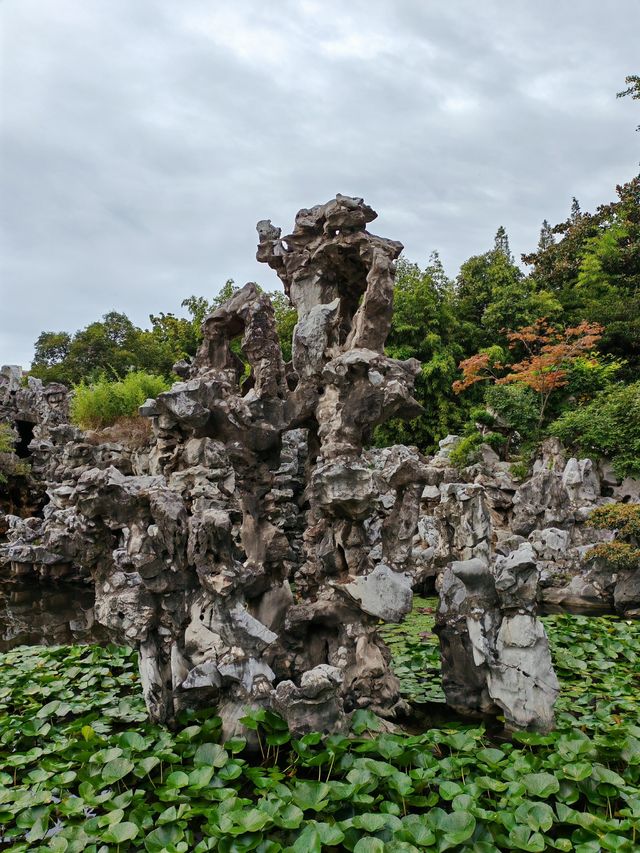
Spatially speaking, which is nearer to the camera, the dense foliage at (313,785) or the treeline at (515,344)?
the dense foliage at (313,785)

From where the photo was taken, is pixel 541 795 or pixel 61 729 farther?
pixel 61 729

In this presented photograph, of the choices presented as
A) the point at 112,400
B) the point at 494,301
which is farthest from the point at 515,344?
the point at 112,400

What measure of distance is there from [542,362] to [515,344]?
3.38m

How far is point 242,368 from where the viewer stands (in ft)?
21.3

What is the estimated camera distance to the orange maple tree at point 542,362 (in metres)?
16.4

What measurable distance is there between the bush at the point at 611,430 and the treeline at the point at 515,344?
0.10 ft

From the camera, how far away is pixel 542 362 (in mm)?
16438

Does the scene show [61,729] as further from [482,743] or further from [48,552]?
[48,552]

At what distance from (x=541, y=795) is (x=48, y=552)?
10.4m

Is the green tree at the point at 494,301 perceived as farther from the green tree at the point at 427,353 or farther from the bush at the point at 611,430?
the bush at the point at 611,430

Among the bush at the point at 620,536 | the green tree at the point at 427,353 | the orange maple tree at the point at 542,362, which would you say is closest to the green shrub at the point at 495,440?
the orange maple tree at the point at 542,362

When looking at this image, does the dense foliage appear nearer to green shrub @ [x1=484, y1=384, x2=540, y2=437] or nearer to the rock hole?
green shrub @ [x1=484, y1=384, x2=540, y2=437]

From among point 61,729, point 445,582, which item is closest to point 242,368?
point 445,582

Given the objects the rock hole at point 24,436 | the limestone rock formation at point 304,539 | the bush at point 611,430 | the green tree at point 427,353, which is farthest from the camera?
the green tree at point 427,353
